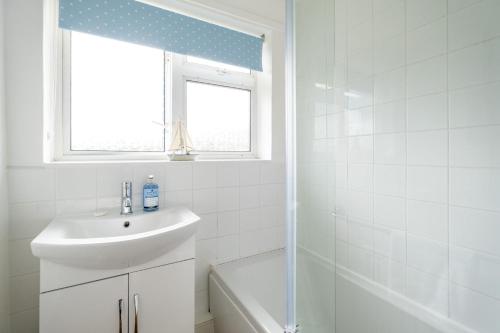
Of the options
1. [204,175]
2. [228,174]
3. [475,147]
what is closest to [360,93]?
[475,147]

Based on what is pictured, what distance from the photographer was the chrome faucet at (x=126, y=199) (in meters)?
1.10

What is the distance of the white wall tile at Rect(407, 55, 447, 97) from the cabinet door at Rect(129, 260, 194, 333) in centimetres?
123

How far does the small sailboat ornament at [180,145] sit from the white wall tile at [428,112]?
1.08m

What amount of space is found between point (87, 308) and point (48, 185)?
566mm

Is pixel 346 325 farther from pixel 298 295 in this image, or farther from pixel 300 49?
pixel 300 49

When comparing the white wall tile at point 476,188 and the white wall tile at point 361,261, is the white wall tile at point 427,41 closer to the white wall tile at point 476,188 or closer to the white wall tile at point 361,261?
the white wall tile at point 476,188

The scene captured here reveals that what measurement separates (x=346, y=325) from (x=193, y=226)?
881 mm

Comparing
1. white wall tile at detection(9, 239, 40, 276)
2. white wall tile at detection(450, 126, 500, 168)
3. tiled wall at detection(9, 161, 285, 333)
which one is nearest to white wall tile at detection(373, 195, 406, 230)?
white wall tile at detection(450, 126, 500, 168)

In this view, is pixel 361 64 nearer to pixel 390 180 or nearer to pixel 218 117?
pixel 390 180

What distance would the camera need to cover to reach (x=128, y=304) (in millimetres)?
854

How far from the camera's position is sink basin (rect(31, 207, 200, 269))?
736 millimetres

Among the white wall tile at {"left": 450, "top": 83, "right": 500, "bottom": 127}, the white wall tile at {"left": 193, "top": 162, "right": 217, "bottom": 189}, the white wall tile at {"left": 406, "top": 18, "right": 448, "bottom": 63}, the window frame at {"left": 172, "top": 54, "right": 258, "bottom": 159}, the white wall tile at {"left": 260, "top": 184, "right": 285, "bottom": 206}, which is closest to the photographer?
the white wall tile at {"left": 450, "top": 83, "right": 500, "bottom": 127}

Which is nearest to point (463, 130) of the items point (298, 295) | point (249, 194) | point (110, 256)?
point (298, 295)

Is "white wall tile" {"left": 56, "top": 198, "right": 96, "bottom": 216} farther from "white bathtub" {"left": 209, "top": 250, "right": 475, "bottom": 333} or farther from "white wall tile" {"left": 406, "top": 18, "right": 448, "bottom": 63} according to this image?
"white wall tile" {"left": 406, "top": 18, "right": 448, "bottom": 63}
